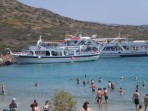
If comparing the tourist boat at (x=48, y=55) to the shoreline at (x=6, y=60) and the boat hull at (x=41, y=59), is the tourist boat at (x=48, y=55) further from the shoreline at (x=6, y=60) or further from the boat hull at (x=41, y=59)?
the shoreline at (x=6, y=60)

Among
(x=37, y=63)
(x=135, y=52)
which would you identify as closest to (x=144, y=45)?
(x=135, y=52)

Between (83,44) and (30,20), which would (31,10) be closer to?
(30,20)

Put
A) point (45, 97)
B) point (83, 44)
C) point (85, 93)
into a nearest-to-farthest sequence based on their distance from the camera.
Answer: point (45, 97) < point (85, 93) < point (83, 44)

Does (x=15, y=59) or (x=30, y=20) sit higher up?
(x=30, y=20)

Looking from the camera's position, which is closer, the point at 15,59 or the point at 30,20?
the point at 15,59

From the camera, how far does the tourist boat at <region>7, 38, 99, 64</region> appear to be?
87.6 m

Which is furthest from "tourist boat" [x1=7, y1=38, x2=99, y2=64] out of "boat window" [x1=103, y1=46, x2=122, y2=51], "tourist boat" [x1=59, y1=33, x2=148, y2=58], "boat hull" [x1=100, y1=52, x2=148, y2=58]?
"boat window" [x1=103, y1=46, x2=122, y2=51]

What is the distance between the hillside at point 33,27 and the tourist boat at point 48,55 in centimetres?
2126

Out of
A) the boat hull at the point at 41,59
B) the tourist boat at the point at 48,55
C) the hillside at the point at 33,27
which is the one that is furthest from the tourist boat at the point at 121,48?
the hillside at the point at 33,27

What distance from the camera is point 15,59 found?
3556 inches

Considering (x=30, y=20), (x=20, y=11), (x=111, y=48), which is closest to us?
(x=111, y=48)

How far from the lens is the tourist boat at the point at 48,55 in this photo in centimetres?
8756

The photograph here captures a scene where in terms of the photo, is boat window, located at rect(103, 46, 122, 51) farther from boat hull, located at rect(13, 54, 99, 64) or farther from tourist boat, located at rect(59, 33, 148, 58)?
boat hull, located at rect(13, 54, 99, 64)

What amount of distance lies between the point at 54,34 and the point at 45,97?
103m
